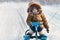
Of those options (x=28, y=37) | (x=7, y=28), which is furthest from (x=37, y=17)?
(x=7, y=28)

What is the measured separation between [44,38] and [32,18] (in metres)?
0.46

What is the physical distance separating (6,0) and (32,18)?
1297cm

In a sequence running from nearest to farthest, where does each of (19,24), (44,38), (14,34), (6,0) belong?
1. (44,38)
2. (14,34)
3. (19,24)
4. (6,0)

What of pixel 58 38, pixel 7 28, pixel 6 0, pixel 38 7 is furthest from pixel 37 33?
pixel 6 0

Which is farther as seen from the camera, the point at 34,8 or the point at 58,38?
the point at 58,38

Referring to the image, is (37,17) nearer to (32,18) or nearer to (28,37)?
(32,18)

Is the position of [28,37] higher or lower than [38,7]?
lower

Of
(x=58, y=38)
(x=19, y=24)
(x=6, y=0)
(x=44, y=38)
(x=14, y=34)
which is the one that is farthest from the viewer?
(x=6, y=0)

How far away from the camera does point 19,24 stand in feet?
24.8

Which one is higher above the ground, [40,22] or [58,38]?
[40,22]

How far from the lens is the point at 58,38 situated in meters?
5.79

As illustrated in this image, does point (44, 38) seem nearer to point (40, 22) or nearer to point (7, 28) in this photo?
point (40, 22)

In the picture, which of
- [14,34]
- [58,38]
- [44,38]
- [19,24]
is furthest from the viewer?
[19,24]

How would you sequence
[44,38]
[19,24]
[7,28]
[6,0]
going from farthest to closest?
[6,0]
[19,24]
[7,28]
[44,38]
